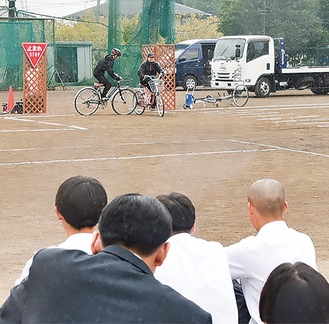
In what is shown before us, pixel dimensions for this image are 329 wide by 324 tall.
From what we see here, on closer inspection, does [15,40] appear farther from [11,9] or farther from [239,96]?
[239,96]

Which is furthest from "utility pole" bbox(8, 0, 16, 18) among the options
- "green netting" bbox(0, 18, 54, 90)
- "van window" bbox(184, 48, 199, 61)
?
"van window" bbox(184, 48, 199, 61)

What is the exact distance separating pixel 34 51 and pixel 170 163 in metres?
10.7

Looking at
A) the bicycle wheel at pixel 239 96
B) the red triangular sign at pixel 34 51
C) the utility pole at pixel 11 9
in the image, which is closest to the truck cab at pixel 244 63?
the bicycle wheel at pixel 239 96

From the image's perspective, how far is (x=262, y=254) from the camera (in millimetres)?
Answer: 4387

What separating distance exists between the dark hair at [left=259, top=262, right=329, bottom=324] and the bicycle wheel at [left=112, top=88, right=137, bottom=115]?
20.1m

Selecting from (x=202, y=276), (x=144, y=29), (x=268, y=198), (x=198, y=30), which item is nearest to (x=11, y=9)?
(x=144, y=29)

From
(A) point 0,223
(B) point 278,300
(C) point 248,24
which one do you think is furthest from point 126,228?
(C) point 248,24

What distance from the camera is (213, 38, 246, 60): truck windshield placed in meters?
31.8

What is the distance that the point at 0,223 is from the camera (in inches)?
362

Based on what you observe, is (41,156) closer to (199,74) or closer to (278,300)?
(278,300)

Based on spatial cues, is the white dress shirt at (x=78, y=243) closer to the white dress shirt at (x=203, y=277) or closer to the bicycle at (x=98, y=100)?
the white dress shirt at (x=203, y=277)

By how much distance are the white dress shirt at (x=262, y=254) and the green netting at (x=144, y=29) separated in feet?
85.3

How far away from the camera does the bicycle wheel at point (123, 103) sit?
2298 cm

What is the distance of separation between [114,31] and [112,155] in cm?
2061
